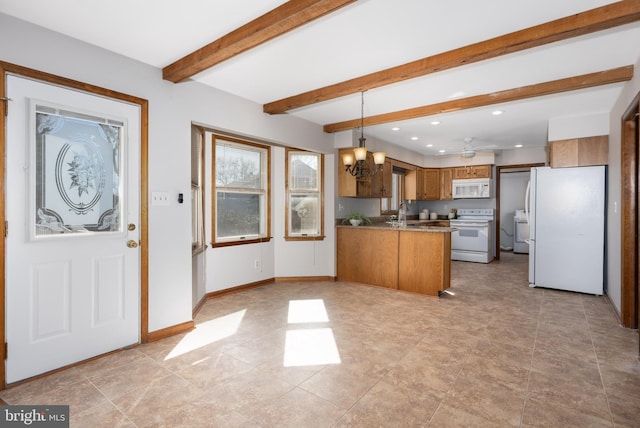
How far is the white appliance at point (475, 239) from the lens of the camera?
6859mm

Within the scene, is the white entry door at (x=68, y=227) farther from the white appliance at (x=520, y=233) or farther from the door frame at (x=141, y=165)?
the white appliance at (x=520, y=233)

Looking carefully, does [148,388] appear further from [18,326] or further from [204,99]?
[204,99]

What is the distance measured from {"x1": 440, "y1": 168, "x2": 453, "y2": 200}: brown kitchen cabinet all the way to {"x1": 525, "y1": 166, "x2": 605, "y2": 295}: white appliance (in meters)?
2.86

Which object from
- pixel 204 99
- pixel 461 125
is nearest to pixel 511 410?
pixel 204 99

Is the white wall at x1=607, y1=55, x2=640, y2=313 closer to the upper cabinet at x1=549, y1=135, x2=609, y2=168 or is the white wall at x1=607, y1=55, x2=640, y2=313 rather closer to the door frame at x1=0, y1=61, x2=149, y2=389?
the upper cabinet at x1=549, y1=135, x2=609, y2=168

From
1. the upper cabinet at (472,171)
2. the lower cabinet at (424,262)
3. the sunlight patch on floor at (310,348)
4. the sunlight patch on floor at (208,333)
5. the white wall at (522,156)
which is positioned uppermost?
the white wall at (522,156)

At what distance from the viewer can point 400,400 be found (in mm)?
1995

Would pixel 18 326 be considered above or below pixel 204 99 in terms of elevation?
below

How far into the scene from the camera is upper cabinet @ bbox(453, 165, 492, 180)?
7177 mm

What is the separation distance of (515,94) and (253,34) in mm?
2799

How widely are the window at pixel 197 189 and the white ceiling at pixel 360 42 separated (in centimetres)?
73

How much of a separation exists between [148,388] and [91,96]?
2.22 metres

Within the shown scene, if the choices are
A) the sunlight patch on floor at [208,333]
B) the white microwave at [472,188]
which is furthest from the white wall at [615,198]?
the sunlight patch on floor at [208,333]

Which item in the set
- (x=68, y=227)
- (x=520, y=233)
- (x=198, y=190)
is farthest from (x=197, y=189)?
(x=520, y=233)
